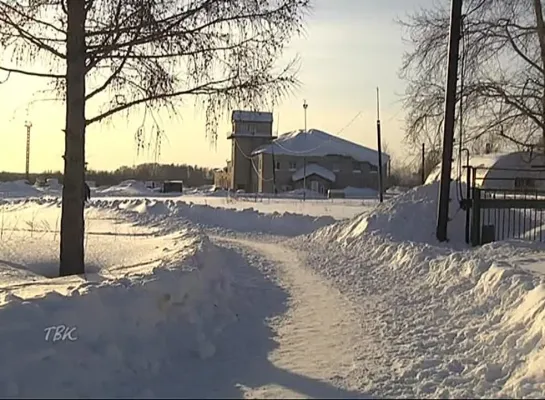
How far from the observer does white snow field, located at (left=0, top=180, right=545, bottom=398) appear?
575 centimetres

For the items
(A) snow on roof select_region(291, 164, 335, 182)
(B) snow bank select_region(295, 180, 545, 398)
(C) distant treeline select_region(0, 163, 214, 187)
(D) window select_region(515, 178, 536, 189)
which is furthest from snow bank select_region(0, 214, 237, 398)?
(C) distant treeline select_region(0, 163, 214, 187)

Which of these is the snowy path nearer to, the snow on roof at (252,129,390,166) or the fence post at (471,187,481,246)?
the fence post at (471,187,481,246)

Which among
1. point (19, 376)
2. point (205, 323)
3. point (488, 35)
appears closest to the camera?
point (19, 376)

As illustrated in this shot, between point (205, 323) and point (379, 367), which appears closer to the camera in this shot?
point (379, 367)

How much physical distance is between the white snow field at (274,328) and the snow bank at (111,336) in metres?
0.02

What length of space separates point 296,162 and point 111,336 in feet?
227

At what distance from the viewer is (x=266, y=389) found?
5770 millimetres

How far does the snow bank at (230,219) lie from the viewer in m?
27.0

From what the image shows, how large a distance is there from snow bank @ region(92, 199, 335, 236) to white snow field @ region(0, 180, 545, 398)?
12452 millimetres

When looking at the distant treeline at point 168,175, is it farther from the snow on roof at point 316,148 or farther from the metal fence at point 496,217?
the metal fence at point 496,217

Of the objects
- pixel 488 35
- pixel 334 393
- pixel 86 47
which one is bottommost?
pixel 334 393

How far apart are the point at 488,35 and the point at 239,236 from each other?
36.2 feet

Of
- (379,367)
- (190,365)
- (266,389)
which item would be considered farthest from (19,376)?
(379,367)

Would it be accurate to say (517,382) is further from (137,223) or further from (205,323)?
(137,223)
